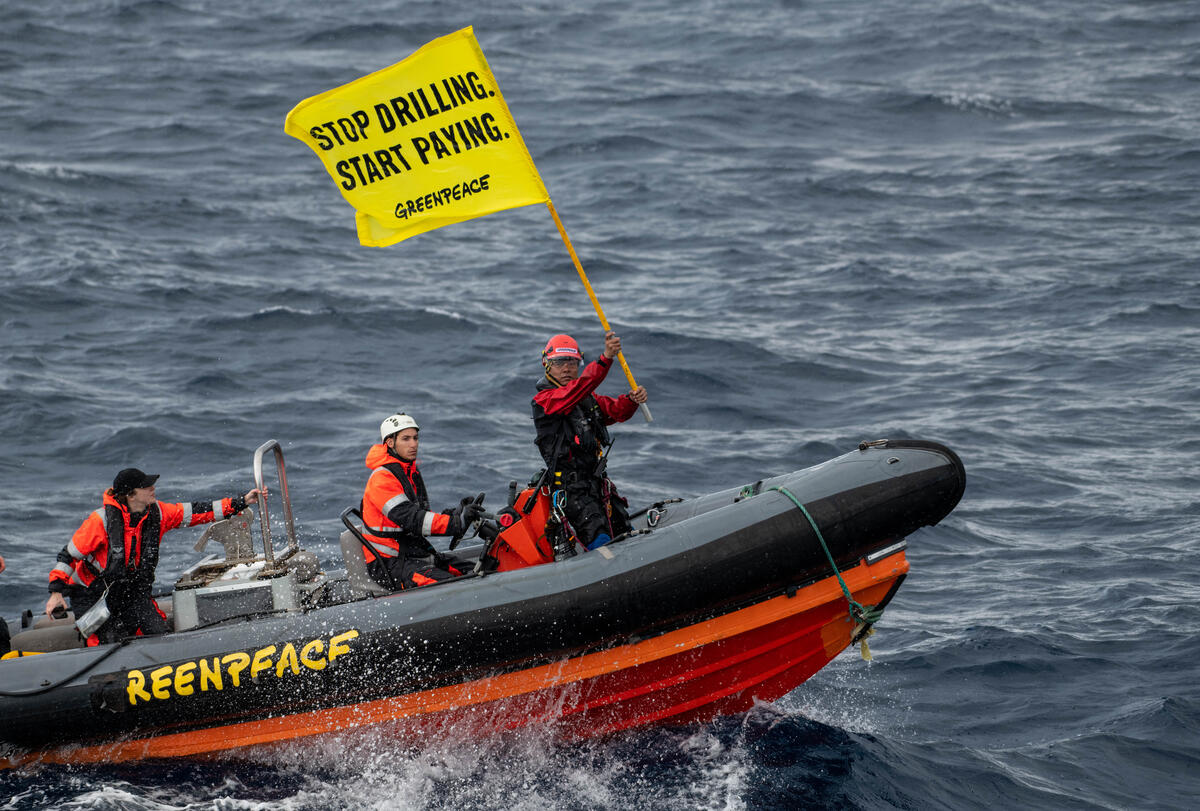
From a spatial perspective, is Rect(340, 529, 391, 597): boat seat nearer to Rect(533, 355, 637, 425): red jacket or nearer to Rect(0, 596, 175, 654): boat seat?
Rect(533, 355, 637, 425): red jacket

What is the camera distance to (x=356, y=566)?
732 cm

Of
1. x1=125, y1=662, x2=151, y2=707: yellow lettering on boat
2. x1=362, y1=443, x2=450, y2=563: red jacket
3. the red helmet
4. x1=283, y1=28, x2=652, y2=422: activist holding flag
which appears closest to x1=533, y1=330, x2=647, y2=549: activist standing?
the red helmet

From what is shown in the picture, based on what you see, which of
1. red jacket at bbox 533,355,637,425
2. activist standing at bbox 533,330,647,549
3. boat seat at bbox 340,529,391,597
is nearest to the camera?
red jacket at bbox 533,355,637,425

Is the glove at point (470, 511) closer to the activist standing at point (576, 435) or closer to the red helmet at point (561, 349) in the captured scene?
the activist standing at point (576, 435)

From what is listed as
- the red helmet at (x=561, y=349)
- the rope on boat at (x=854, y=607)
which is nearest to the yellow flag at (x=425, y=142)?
the red helmet at (x=561, y=349)

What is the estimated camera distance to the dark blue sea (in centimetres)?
708

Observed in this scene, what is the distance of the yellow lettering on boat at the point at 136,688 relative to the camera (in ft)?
22.6

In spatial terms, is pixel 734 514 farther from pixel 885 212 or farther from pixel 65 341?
pixel 885 212

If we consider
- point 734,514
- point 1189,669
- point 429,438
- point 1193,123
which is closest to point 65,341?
point 429,438

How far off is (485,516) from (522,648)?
899 mm

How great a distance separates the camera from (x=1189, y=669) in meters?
7.66

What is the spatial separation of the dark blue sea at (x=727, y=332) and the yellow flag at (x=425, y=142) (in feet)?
10.0

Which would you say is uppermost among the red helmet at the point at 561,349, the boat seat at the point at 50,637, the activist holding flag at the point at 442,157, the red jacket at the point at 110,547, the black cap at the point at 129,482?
the activist holding flag at the point at 442,157

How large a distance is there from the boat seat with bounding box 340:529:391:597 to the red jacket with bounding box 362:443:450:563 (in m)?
0.05
